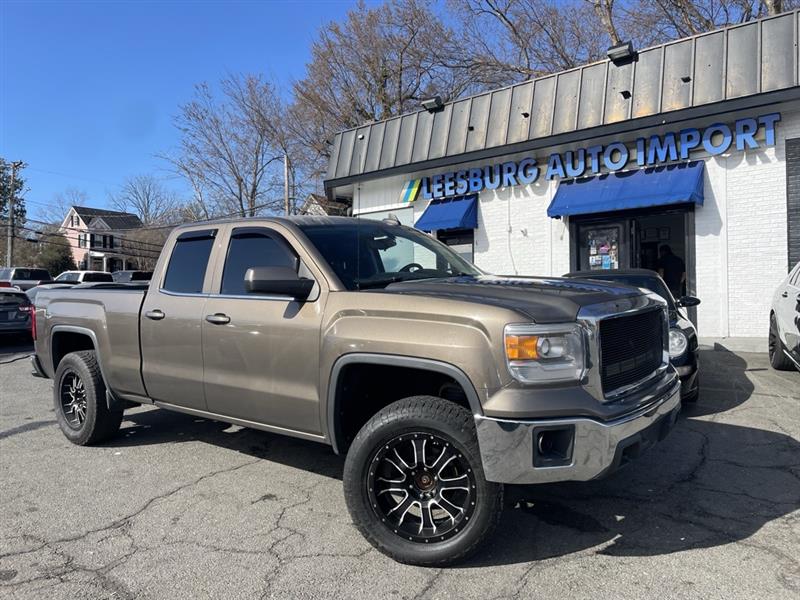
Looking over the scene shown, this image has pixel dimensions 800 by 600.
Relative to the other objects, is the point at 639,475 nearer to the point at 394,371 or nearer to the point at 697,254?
the point at 394,371

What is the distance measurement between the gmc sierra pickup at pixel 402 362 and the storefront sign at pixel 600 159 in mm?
8335

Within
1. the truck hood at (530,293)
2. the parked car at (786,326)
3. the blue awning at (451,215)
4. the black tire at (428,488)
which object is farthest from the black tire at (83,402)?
the blue awning at (451,215)

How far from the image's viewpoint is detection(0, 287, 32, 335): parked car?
12.3 metres

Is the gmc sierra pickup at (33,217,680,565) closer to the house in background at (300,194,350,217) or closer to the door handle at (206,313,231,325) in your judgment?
the door handle at (206,313,231,325)

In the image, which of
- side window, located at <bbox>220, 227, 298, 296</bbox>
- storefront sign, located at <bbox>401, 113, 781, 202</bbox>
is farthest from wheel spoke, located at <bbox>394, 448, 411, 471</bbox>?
storefront sign, located at <bbox>401, 113, 781, 202</bbox>

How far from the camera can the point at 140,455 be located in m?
4.86

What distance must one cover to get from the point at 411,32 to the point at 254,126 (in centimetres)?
1123

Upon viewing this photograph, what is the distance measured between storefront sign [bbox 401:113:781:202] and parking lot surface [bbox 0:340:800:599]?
6840mm

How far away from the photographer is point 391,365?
306 centimetres

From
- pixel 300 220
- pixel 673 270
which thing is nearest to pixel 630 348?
pixel 300 220

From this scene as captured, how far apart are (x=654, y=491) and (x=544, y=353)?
1.85 metres

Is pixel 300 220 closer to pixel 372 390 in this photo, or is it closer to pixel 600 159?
pixel 372 390

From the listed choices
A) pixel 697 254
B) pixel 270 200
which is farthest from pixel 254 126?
pixel 697 254

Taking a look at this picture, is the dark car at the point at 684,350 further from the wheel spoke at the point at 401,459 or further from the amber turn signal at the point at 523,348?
the wheel spoke at the point at 401,459
